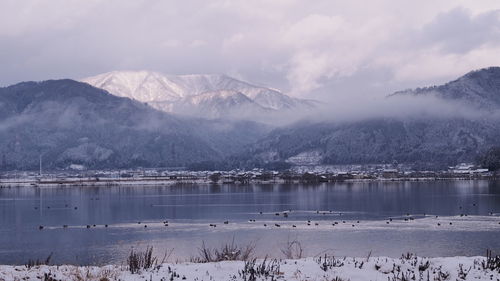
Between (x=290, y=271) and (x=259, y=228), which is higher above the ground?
(x=290, y=271)

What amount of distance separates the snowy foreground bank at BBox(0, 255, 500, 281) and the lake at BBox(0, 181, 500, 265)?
1735 cm

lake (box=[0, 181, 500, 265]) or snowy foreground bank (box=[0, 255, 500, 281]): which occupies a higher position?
snowy foreground bank (box=[0, 255, 500, 281])

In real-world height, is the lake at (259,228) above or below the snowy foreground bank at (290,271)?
below

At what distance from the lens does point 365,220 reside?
8225cm

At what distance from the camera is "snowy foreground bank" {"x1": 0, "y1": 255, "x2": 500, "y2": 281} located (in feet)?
71.4

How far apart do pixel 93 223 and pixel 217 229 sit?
2335cm

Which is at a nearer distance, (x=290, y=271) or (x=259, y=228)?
(x=290, y=271)

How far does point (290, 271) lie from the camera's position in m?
22.5

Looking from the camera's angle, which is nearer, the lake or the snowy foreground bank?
the snowy foreground bank

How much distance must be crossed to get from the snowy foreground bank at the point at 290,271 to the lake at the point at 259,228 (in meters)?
17.4

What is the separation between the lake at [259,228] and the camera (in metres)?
54.9

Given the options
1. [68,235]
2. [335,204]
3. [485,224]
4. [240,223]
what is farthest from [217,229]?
[335,204]

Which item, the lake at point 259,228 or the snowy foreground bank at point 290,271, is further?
the lake at point 259,228

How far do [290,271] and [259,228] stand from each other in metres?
51.8
